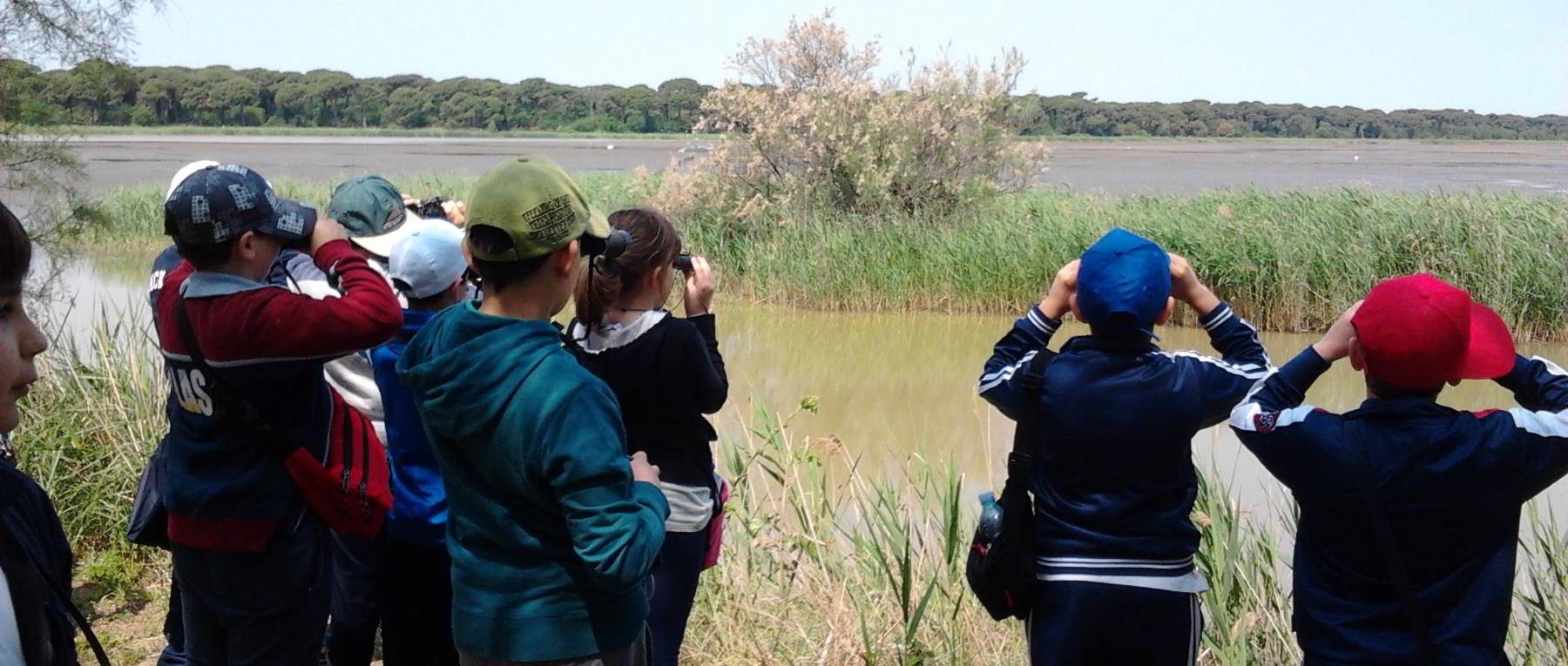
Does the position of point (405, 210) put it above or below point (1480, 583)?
above

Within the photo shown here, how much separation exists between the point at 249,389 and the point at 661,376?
32.3 inches

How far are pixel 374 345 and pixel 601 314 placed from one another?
0.47 metres

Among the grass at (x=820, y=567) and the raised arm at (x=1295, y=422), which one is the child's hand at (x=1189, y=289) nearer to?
the raised arm at (x=1295, y=422)

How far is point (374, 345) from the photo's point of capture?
A: 9.04ft

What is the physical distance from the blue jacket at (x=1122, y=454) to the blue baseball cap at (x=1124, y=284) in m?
0.06

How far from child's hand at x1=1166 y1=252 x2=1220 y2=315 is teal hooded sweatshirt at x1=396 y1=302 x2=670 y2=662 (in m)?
1.22

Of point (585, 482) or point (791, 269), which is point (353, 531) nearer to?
point (585, 482)

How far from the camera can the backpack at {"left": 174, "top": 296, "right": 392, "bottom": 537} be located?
2.63m

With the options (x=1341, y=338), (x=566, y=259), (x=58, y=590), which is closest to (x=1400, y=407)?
(x=1341, y=338)

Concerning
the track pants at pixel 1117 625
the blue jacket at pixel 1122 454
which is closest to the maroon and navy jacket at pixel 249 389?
the blue jacket at pixel 1122 454

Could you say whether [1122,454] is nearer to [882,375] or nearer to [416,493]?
[416,493]

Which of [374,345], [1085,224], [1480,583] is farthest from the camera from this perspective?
[1085,224]

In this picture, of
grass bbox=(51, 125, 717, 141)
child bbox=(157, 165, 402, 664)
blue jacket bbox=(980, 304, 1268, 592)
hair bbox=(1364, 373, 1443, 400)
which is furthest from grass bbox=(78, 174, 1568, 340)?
grass bbox=(51, 125, 717, 141)

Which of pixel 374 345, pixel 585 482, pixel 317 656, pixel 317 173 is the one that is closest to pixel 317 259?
pixel 374 345
